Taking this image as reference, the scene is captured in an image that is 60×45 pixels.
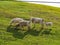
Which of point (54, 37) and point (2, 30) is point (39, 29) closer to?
point (54, 37)

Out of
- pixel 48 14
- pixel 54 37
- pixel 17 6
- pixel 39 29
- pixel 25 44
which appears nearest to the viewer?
pixel 25 44

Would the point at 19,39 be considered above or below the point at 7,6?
below

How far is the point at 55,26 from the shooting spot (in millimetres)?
13617

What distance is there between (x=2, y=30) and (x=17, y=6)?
19.0 feet

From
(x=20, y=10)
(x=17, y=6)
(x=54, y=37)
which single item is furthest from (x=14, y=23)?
(x=17, y=6)

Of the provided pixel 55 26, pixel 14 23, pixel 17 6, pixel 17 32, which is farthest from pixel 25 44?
pixel 17 6

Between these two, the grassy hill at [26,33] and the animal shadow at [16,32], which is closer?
the grassy hill at [26,33]

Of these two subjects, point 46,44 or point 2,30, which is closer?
point 46,44

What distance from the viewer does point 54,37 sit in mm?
11969

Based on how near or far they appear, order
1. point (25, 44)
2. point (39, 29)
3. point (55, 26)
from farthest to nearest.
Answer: point (55, 26), point (39, 29), point (25, 44)

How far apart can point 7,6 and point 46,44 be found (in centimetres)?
707

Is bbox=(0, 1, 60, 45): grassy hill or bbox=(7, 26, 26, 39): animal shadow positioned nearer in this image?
bbox=(0, 1, 60, 45): grassy hill

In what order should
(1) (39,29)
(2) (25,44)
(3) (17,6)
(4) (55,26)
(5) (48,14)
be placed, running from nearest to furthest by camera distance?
(2) (25,44), (1) (39,29), (4) (55,26), (5) (48,14), (3) (17,6)

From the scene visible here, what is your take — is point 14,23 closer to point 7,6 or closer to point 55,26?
point 55,26
